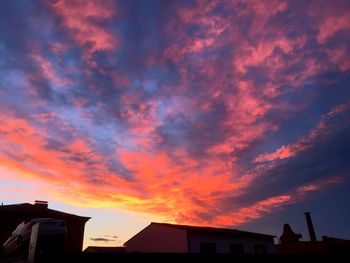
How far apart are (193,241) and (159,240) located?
13.7 feet

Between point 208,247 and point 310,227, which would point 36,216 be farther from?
point 310,227

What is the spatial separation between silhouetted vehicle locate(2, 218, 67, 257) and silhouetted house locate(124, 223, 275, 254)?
2285cm

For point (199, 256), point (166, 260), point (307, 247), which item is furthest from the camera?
point (307, 247)

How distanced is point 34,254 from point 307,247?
155 ft

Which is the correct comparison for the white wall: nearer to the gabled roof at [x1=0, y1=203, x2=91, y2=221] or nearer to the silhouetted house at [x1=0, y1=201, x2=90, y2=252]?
the silhouetted house at [x1=0, y1=201, x2=90, y2=252]

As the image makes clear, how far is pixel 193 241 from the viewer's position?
2730 centimetres

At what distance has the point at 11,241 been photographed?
5.67 meters

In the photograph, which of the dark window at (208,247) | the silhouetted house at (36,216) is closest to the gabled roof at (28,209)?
the silhouetted house at (36,216)

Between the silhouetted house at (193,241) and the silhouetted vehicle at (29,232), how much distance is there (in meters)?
22.9

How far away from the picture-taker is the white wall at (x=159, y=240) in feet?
89.5

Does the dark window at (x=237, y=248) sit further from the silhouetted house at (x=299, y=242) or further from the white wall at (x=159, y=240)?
the silhouetted house at (x=299, y=242)

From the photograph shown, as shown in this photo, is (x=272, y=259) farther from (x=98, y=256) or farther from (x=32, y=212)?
(x=32, y=212)

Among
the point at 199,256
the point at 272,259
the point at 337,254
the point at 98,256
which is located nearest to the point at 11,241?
the point at 98,256

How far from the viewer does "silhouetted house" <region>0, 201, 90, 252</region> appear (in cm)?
2542
